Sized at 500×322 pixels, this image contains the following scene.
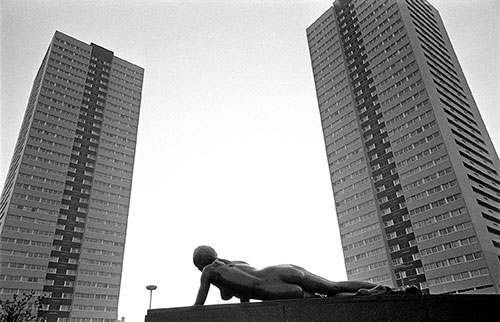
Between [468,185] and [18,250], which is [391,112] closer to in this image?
[468,185]

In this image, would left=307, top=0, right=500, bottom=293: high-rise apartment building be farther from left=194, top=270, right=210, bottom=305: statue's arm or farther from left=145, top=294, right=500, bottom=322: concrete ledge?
left=194, top=270, right=210, bottom=305: statue's arm

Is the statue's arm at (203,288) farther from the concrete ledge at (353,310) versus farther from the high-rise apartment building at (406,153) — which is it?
the high-rise apartment building at (406,153)

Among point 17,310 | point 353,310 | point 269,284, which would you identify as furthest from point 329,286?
point 17,310

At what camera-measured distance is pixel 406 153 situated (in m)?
75.6

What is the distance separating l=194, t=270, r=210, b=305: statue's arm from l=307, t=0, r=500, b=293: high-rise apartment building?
195ft

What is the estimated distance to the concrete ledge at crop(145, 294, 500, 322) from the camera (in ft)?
18.7

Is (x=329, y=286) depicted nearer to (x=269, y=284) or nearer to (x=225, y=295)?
(x=269, y=284)

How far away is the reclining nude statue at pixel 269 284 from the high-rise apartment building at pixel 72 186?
8136 cm

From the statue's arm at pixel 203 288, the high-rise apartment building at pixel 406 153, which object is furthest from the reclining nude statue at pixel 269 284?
the high-rise apartment building at pixel 406 153

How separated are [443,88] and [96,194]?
267 feet

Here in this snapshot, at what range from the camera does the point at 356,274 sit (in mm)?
75125

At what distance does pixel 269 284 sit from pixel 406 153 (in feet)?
247

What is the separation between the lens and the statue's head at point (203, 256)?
695 centimetres

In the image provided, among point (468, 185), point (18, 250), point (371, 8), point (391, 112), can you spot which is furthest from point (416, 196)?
point (18, 250)
